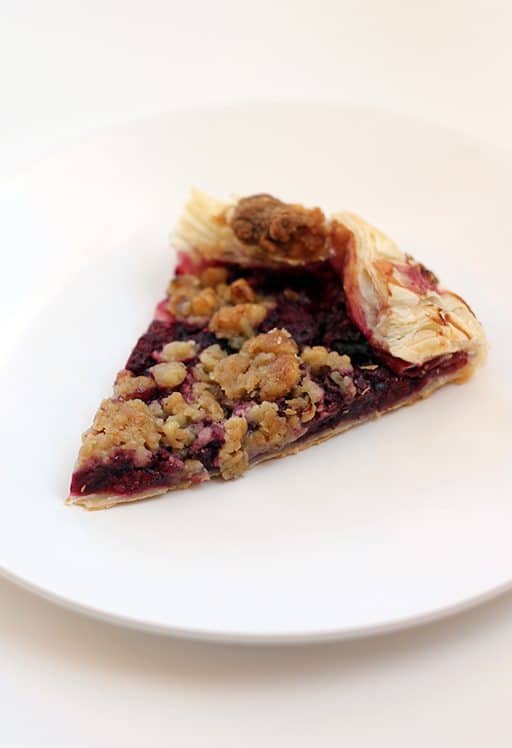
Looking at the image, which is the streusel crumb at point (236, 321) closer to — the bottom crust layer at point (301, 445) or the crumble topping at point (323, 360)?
the crumble topping at point (323, 360)

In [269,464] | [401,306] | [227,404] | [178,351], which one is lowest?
[269,464]

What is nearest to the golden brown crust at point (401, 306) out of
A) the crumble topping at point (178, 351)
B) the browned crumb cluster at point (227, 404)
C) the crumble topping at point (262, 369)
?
the browned crumb cluster at point (227, 404)

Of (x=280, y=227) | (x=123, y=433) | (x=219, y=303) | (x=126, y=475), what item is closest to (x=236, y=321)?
(x=219, y=303)

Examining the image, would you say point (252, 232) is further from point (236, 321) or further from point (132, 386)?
point (132, 386)

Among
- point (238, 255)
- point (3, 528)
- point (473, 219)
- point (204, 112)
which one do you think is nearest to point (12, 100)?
point (204, 112)

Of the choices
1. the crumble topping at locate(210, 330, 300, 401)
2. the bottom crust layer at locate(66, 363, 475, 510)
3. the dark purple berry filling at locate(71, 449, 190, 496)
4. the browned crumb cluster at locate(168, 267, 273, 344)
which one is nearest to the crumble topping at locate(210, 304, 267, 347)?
the browned crumb cluster at locate(168, 267, 273, 344)
